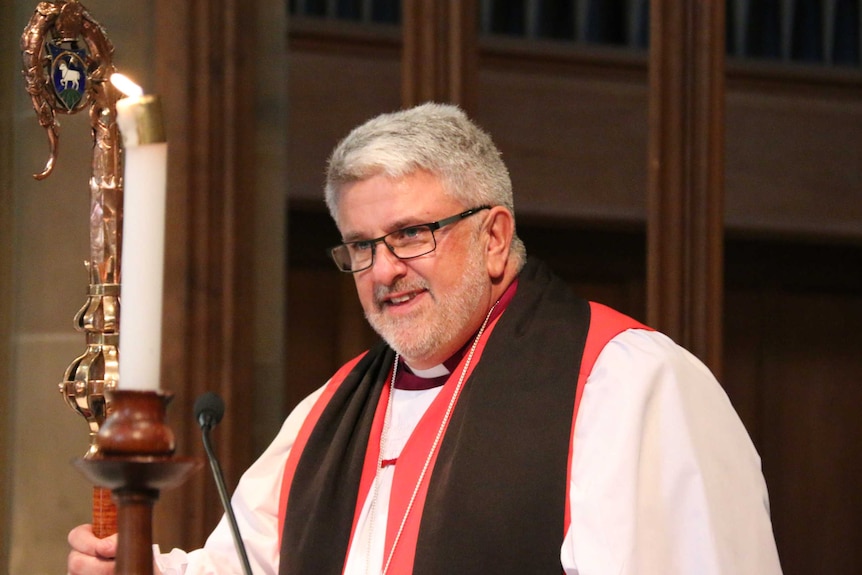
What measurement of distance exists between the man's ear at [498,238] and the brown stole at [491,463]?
0.07 m

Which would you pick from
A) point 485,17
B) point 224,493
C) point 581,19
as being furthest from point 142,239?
point 581,19

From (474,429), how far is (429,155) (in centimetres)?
61

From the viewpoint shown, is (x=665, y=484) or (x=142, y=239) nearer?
(x=142, y=239)

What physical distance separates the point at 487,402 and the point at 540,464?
23 centimetres

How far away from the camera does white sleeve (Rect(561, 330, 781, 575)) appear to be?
2256 millimetres

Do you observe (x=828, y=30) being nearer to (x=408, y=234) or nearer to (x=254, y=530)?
(x=408, y=234)

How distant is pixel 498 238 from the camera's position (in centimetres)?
286

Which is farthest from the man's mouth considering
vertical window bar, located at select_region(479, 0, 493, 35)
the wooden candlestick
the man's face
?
vertical window bar, located at select_region(479, 0, 493, 35)

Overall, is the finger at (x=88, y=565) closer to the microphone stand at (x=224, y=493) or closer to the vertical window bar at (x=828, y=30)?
the microphone stand at (x=224, y=493)

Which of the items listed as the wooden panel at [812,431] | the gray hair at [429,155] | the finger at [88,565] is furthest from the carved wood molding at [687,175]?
the finger at [88,565]

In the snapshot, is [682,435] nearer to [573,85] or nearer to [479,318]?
[479,318]

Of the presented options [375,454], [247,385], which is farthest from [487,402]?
[247,385]

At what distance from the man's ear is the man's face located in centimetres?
4

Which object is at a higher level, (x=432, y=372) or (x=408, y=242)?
(x=408, y=242)
